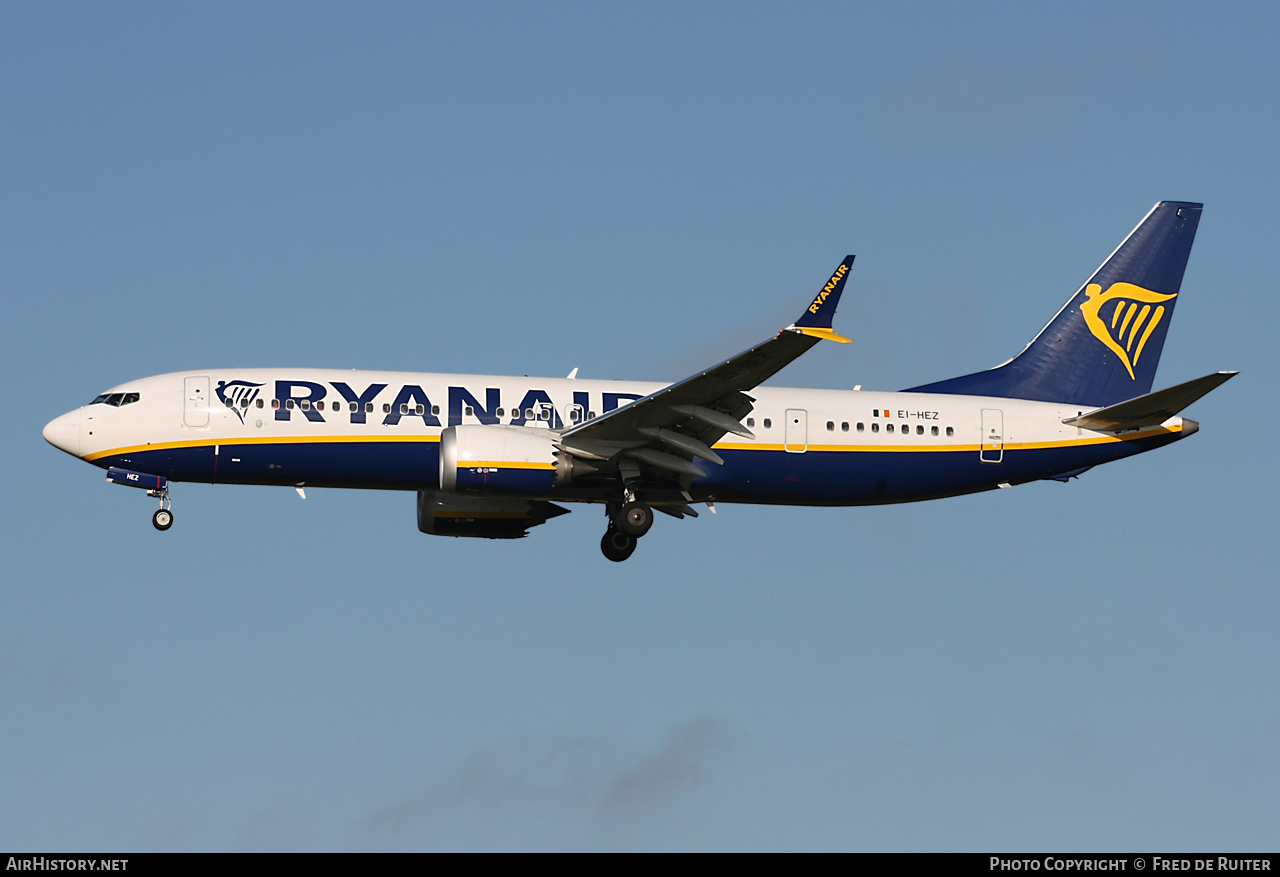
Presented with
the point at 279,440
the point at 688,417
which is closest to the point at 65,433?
the point at 279,440

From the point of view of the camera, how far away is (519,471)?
3875cm

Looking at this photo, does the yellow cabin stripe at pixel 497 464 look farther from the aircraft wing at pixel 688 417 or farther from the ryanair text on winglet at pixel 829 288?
the ryanair text on winglet at pixel 829 288

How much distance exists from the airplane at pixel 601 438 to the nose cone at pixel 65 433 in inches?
1.9

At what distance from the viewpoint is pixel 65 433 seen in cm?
3975

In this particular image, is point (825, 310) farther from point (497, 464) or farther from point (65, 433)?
point (65, 433)

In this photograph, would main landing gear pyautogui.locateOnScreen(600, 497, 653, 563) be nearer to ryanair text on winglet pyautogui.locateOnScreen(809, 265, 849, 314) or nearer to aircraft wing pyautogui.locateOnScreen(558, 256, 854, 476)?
aircraft wing pyautogui.locateOnScreen(558, 256, 854, 476)

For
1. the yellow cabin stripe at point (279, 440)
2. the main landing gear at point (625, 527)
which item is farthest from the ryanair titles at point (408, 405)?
the main landing gear at point (625, 527)

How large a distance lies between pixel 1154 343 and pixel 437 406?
2076cm

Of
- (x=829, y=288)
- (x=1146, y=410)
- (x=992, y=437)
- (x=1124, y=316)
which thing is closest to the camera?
(x=829, y=288)

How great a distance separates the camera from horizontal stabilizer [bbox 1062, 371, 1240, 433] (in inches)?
1554

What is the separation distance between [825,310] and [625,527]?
29.9 ft
